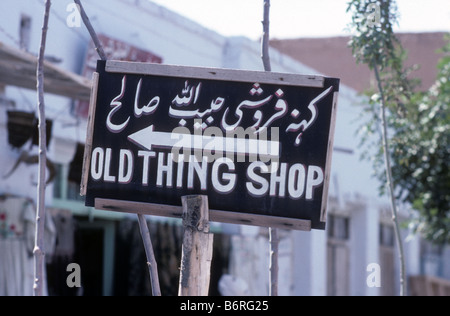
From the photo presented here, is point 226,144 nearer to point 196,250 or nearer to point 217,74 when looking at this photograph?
point 217,74

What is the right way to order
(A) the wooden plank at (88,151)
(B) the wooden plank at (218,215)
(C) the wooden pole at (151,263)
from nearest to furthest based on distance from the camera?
(B) the wooden plank at (218,215) → (A) the wooden plank at (88,151) → (C) the wooden pole at (151,263)

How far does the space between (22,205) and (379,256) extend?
1126 centimetres

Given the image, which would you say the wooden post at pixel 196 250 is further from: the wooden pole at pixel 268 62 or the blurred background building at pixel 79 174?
the blurred background building at pixel 79 174

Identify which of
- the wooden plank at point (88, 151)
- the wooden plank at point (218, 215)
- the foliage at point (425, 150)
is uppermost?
the foliage at point (425, 150)

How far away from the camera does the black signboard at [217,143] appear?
3463mm

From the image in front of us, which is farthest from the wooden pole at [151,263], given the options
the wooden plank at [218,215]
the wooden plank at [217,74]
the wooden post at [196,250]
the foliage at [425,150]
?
the foliage at [425,150]

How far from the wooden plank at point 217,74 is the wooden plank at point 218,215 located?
0.57 m

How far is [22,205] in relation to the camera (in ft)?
28.7

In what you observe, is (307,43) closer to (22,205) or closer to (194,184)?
(22,205)

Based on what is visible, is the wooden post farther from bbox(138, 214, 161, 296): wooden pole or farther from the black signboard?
bbox(138, 214, 161, 296): wooden pole

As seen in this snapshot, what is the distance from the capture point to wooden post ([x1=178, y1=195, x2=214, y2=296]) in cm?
329

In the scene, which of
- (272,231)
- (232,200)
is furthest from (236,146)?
(272,231)

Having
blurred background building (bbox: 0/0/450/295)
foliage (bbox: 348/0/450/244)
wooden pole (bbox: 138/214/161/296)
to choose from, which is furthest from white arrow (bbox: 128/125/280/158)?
foliage (bbox: 348/0/450/244)

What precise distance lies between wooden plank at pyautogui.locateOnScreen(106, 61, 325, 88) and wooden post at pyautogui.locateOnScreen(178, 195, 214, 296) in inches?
21.4
